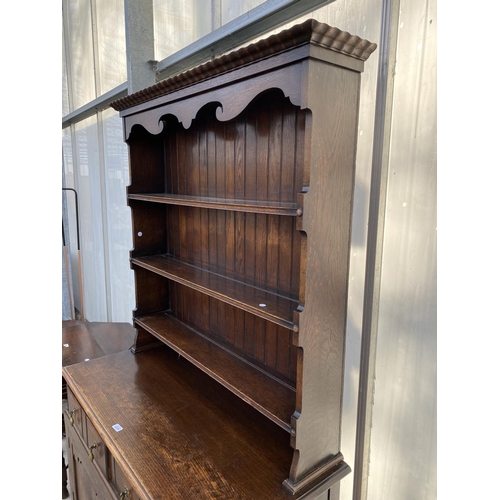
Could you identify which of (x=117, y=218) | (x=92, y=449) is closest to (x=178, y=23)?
(x=117, y=218)

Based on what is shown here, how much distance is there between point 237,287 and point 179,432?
1.73 feet

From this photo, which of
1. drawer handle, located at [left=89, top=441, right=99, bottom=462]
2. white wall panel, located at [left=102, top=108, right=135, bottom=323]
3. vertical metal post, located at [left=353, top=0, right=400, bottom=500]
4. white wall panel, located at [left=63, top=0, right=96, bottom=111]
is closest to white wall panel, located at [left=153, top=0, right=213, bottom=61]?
white wall panel, located at [left=102, top=108, right=135, bottom=323]

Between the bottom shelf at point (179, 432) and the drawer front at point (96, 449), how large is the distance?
3.6 inches

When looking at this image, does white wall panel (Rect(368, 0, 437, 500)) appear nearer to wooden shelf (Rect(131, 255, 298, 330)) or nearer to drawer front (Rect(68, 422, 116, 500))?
wooden shelf (Rect(131, 255, 298, 330))

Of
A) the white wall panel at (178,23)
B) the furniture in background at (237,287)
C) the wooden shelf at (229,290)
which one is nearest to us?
the furniture in background at (237,287)

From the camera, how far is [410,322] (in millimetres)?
1077

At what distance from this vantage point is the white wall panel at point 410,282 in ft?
3.23

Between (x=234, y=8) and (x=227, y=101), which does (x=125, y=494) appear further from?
(x=234, y=8)

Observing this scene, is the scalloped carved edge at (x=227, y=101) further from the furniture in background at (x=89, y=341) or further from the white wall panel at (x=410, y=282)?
the furniture in background at (x=89, y=341)

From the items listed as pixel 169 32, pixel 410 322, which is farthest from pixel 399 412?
pixel 169 32

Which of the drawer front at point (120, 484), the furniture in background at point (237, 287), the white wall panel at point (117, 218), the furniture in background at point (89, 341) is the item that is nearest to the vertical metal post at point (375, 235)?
the furniture in background at point (237, 287)

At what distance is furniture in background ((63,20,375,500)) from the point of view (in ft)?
3.08
